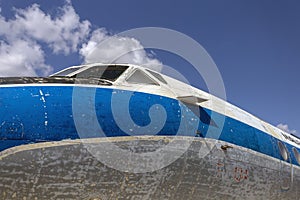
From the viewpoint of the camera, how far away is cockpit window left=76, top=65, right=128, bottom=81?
6.70m

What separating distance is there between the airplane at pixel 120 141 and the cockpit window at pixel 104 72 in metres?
0.02

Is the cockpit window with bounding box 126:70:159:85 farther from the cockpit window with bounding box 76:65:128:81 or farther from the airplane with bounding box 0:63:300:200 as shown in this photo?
the cockpit window with bounding box 76:65:128:81

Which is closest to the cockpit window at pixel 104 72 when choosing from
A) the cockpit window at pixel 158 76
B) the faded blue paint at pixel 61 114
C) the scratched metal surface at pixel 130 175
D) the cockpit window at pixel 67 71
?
the cockpit window at pixel 67 71

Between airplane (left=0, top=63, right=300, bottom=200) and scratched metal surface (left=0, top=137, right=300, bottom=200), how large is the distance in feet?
0.04

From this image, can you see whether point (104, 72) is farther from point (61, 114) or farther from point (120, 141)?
point (61, 114)

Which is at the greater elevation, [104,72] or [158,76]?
[158,76]

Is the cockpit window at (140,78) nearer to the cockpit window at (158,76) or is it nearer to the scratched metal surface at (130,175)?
the cockpit window at (158,76)

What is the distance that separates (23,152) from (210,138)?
3659 millimetres

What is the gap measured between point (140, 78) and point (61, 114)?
2432 mm

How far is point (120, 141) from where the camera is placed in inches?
210

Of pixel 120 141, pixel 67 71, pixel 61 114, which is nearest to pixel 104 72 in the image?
pixel 67 71

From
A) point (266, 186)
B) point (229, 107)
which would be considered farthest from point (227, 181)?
point (229, 107)

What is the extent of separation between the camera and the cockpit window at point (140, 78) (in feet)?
22.4

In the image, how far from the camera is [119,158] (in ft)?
17.2
